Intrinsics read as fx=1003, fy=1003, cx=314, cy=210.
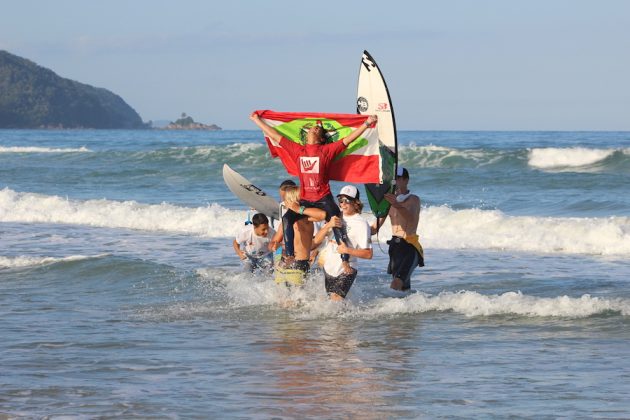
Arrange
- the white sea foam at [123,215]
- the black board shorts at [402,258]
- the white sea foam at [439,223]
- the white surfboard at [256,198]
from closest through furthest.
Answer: the black board shorts at [402,258] → the white surfboard at [256,198] → the white sea foam at [439,223] → the white sea foam at [123,215]

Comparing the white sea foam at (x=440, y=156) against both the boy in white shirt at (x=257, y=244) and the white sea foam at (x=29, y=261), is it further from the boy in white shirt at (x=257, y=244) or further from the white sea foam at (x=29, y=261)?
the boy in white shirt at (x=257, y=244)

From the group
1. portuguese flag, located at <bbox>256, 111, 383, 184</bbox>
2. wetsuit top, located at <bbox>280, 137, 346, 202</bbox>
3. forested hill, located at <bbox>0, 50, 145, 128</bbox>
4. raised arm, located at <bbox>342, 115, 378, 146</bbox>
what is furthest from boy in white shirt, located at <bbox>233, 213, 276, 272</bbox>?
forested hill, located at <bbox>0, 50, 145, 128</bbox>

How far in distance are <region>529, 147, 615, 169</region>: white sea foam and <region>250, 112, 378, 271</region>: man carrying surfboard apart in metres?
25.9

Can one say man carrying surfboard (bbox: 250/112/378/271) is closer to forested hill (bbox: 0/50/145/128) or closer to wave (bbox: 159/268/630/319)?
wave (bbox: 159/268/630/319)

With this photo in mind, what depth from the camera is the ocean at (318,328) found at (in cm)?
679

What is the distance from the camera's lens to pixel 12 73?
177625 mm

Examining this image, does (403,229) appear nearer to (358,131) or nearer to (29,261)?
(358,131)

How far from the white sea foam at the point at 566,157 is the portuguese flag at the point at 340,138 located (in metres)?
25.4

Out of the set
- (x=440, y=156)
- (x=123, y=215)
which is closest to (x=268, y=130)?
(x=123, y=215)

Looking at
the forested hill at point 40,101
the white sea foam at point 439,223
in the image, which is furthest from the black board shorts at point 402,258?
the forested hill at point 40,101

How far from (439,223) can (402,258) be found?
8713mm

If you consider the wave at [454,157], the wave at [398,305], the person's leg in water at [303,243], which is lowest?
the wave at [398,305]

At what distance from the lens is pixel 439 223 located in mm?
19234

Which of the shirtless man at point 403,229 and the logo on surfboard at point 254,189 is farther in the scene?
the logo on surfboard at point 254,189
